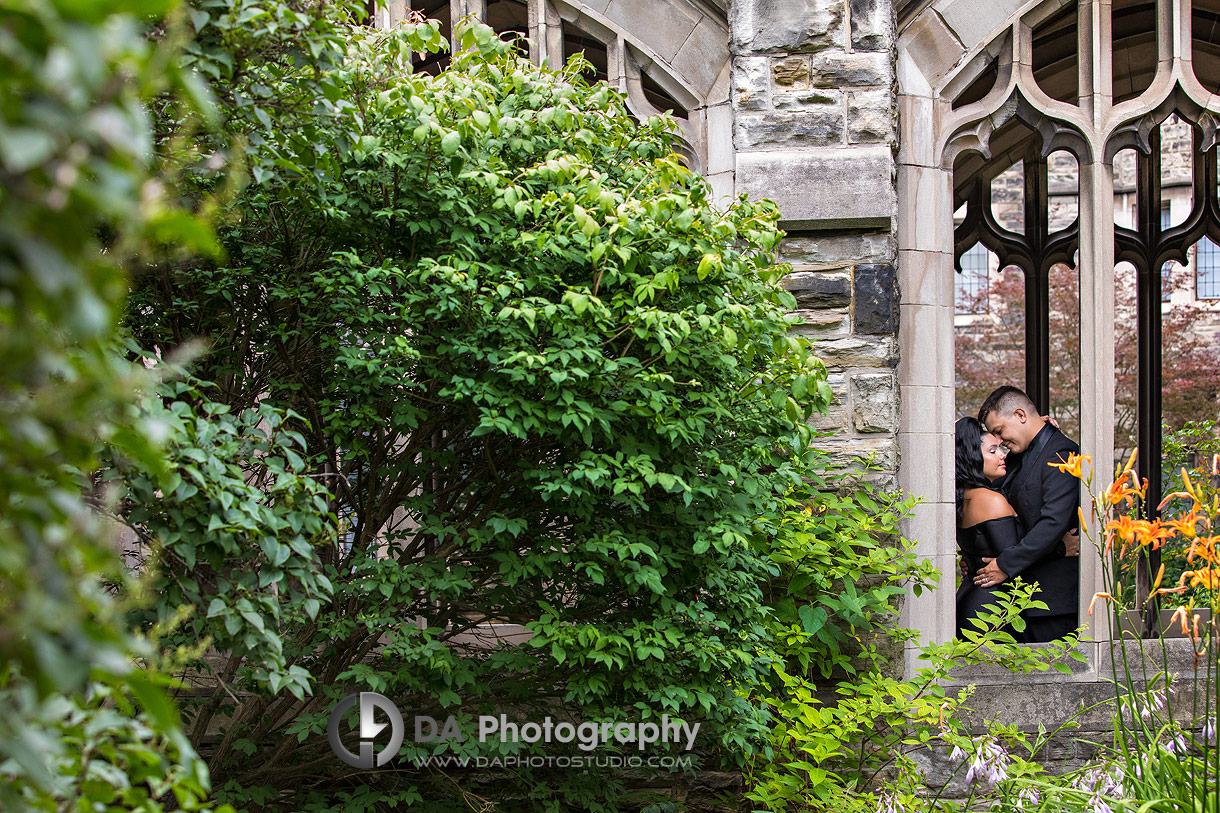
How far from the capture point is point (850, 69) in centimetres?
378

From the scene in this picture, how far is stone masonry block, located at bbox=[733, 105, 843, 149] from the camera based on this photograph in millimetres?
3766

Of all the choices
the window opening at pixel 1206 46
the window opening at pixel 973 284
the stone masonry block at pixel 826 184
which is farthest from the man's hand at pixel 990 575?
the window opening at pixel 973 284

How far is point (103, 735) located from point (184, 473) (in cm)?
60

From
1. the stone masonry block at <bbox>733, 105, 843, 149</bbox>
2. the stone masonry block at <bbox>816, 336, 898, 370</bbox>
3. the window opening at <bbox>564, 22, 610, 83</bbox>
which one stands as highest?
the window opening at <bbox>564, 22, 610, 83</bbox>

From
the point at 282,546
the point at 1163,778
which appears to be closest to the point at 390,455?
the point at 282,546

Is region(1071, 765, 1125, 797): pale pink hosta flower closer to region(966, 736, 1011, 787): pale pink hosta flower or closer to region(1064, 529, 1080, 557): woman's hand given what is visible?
region(966, 736, 1011, 787): pale pink hosta flower

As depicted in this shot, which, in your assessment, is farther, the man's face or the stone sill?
the man's face

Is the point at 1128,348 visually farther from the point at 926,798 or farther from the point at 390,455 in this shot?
the point at 390,455

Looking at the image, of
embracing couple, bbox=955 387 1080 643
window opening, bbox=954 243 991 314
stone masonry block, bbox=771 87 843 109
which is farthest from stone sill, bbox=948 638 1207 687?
window opening, bbox=954 243 991 314

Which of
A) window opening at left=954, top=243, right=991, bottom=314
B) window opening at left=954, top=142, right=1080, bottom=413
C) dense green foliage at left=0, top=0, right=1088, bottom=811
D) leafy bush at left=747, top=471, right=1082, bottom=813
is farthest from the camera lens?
window opening at left=954, top=243, right=991, bottom=314

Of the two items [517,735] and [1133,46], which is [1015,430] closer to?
[517,735]

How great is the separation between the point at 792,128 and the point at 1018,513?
2082 millimetres

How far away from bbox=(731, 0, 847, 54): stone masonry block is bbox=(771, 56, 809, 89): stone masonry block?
0.12 feet

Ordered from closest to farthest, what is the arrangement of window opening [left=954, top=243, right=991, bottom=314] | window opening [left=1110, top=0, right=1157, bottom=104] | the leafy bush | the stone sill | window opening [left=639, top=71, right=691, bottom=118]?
1. the leafy bush
2. the stone sill
3. window opening [left=639, top=71, right=691, bottom=118]
4. window opening [left=1110, top=0, right=1157, bottom=104]
5. window opening [left=954, top=243, right=991, bottom=314]
